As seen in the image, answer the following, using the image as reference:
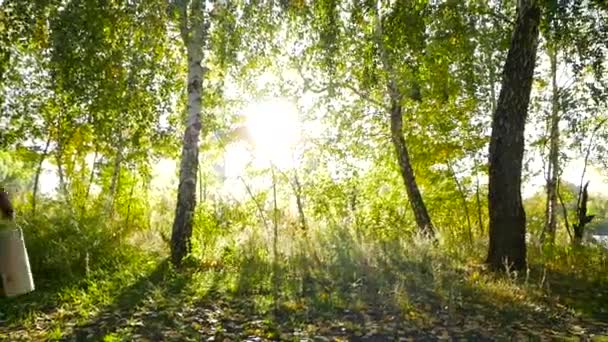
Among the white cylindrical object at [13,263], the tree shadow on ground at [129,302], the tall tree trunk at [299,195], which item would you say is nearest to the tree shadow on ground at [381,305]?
the tree shadow on ground at [129,302]

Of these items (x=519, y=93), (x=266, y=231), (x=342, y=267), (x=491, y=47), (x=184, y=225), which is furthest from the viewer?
(x=491, y=47)

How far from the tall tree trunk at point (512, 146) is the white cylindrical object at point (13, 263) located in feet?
19.4

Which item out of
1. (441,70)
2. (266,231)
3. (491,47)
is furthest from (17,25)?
(491,47)

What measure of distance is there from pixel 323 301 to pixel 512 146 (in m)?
3.55

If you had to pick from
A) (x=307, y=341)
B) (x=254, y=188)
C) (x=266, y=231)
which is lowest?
(x=307, y=341)

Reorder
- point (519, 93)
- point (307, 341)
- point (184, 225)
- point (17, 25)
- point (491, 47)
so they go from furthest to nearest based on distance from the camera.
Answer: point (491, 47), point (184, 225), point (519, 93), point (17, 25), point (307, 341)

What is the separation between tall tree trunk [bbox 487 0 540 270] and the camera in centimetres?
674

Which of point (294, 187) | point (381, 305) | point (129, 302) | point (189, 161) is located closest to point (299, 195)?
point (294, 187)

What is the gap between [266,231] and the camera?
9.20m

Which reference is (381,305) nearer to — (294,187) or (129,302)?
(129,302)

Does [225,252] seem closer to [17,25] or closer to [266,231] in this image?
[266,231]

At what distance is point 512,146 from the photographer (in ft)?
22.5

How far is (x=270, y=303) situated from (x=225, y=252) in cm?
288

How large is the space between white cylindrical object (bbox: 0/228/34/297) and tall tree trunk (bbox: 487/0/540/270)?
5.90 metres
